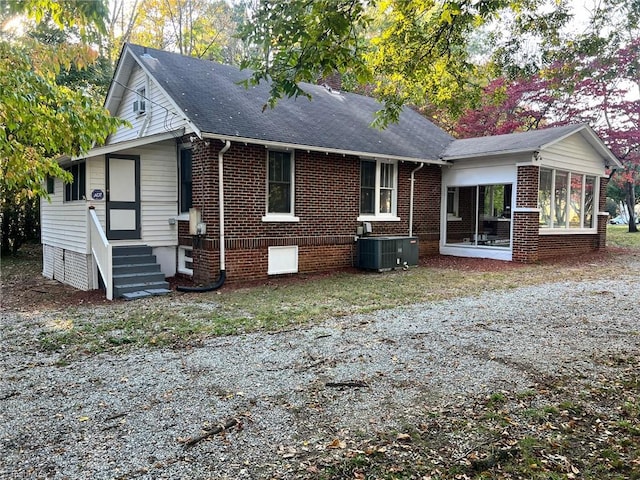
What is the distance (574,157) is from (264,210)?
10.1 metres

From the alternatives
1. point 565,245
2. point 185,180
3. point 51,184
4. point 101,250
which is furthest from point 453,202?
point 51,184

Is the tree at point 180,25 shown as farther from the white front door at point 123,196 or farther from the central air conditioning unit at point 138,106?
the white front door at point 123,196

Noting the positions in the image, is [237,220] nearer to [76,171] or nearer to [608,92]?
[76,171]

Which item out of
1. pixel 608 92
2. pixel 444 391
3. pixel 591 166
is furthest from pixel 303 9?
pixel 608 92

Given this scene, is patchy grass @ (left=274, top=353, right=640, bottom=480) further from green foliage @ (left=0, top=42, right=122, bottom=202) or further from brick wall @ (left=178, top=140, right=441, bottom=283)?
brick wall @ (left=178, top=140, right=441, bottom=283)

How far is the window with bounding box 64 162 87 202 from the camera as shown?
9.85m

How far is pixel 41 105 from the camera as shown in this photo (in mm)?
5855

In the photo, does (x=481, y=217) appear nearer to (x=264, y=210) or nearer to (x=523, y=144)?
(x=523, y=144)

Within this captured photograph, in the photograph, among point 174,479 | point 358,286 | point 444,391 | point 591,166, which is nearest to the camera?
point 174,479

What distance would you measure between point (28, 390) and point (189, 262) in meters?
6.54

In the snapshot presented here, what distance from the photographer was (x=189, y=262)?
10.7m

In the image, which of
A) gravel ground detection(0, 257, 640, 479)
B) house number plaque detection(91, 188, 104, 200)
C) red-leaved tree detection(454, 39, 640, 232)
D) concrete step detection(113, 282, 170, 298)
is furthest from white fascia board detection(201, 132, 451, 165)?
red-leaved tree detection(454, 39, 640, 232)

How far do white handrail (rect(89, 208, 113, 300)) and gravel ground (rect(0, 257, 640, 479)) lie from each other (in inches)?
76.6

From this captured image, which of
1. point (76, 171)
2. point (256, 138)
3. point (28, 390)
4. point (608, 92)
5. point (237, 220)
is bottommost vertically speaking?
point (28, 390)
